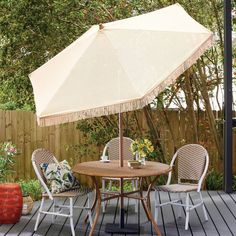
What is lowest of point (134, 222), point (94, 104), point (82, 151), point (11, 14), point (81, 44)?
point (134, 222)

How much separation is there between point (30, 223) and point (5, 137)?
3191 mm

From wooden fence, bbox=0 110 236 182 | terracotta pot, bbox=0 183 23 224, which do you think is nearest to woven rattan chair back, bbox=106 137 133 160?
terracotta pot, bbox=0 183 23 224

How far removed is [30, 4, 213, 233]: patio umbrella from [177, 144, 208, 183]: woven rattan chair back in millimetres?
1348

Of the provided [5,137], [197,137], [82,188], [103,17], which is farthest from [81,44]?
[5,137]

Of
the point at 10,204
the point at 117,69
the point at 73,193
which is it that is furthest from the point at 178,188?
the point at 10,204

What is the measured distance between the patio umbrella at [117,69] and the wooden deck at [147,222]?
131 centimetres

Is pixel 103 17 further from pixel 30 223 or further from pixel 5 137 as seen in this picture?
pixel 30 223

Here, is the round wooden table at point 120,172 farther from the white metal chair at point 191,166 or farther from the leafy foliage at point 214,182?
the leafy foliage at point 214,182

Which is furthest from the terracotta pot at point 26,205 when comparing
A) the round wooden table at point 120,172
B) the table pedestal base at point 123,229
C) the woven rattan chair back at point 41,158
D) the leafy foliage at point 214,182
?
the leafy foliage at point 214,182

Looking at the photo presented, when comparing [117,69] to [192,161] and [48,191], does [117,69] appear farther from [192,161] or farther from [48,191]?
[192,161]

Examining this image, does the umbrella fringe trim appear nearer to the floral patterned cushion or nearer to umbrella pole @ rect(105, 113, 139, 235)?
umbrella pole @ rect(105, 113, 139, 235)

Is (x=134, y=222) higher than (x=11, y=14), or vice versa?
(x=11, y=14)

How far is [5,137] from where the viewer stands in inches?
359

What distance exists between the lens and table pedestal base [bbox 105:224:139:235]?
18.6 feet
